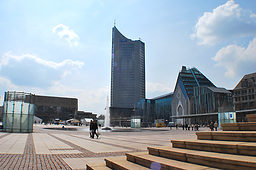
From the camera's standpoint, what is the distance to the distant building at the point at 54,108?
6196 inches

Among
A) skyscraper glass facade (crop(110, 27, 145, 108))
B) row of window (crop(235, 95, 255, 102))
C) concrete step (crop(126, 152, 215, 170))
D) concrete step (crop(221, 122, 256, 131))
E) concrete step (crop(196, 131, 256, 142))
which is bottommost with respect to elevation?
concrete step (crop(126, 152, 215, 170))

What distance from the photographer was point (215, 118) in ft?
233

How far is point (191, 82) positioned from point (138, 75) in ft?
320

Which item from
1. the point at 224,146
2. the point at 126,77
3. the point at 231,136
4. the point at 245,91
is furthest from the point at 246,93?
the point at 126,77

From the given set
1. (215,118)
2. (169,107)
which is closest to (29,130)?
(215,118)

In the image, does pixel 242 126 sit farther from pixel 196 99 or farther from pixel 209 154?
pixel 196 99

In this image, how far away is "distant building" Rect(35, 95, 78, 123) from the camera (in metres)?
157

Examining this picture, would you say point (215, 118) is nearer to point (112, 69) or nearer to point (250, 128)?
point (250, 128)

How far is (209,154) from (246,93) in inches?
3318

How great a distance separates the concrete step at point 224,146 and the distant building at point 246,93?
76.6 meters

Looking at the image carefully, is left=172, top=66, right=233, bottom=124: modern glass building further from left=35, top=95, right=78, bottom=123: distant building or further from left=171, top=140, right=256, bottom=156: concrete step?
left=35, top=95, right=78, bottom=123: distant building

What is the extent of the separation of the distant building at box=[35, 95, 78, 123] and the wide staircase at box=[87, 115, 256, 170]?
15914 cm

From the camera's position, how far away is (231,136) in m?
5.62

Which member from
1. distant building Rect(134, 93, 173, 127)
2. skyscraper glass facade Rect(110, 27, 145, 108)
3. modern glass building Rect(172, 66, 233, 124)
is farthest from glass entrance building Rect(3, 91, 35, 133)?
skyscraper glass facade Rect(110, 27, 145, 108)
